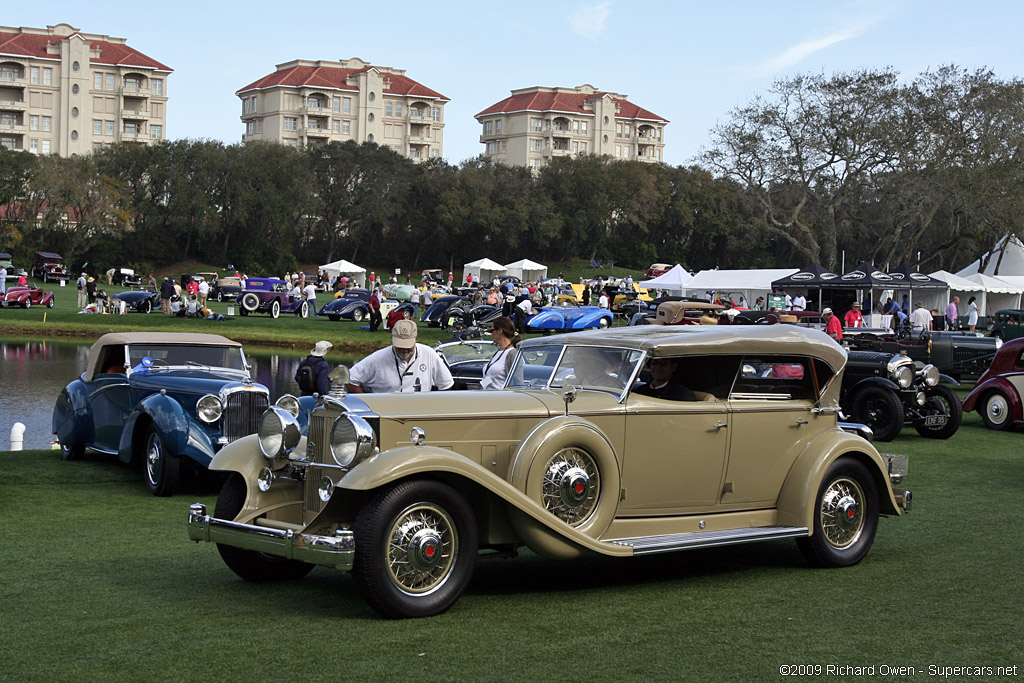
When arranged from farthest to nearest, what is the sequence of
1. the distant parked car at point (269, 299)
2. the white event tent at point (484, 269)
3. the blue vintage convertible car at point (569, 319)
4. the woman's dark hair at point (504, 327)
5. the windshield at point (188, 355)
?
the white event tent at point (484, 269) → the distant parked car at point (269, 299) → the blue vintage convertible car at point (569, 319) → the windshield at point (188, 355) → the woman's dark hair at point (504, 327)

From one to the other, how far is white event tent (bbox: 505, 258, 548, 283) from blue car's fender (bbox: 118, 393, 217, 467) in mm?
63811

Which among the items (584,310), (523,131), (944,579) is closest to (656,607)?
(944,579)

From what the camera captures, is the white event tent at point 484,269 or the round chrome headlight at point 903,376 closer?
the round chrome headlight at point 903,376

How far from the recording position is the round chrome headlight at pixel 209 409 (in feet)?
36.2

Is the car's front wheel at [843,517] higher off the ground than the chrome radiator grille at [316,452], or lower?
lower

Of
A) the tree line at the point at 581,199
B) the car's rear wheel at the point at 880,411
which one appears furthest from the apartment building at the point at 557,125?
the car's rear wheel at the point at 880,411

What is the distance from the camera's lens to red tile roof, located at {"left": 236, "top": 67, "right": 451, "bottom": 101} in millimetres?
129750

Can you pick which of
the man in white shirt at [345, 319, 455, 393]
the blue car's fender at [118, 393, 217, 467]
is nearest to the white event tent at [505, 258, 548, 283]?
the blue car's fender at [118, 393, 217, 467]

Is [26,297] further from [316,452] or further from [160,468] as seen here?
[316,452]

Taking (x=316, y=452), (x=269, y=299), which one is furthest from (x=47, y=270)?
(x=316, y=452)

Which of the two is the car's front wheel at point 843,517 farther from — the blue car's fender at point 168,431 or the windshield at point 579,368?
the blue car's fender at point 168,431

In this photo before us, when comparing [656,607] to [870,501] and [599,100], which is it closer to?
[870,501]

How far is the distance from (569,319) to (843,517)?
106 feet

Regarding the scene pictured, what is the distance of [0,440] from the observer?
650 inches
